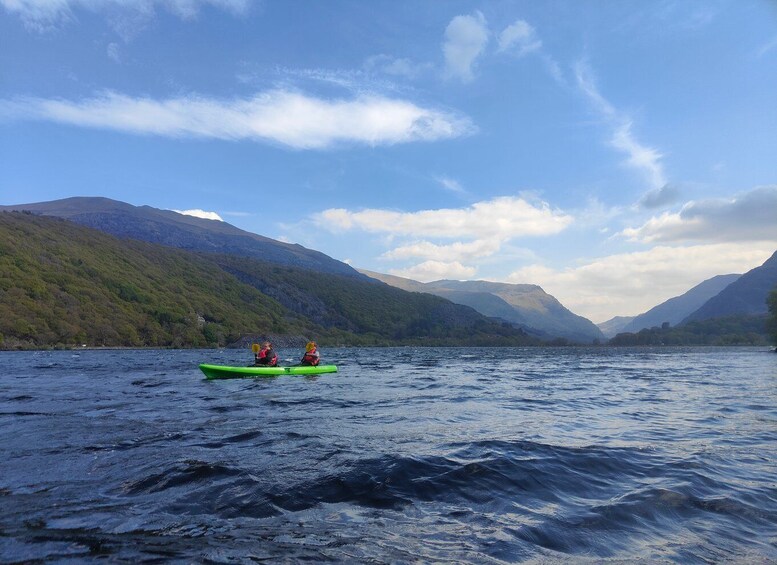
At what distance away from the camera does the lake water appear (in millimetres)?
5723

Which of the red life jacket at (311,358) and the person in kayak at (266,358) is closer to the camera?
the person in kayak at (266,358)

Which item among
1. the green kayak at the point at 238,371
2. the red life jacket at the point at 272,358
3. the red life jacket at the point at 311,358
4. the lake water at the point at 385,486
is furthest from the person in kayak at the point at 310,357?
the lake water at the point at 385,486

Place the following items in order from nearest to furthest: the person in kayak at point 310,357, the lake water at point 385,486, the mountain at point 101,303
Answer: the lake water at point 385,486, the person in kayak at point 310,357, the mountain at point 101,303

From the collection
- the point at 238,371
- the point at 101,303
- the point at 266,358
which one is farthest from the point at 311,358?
the point at 101,303

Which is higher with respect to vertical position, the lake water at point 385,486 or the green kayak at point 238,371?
the lake water at point 385,486

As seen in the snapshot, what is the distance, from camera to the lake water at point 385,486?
5.72 m

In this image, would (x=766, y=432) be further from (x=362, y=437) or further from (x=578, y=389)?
(x=578, y=389)

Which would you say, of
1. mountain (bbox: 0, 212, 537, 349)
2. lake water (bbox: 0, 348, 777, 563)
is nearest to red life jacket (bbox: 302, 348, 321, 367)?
lake water (bbox: 0, 348, 777, 563)

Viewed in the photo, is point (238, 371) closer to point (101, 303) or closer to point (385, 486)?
point (385, 486)

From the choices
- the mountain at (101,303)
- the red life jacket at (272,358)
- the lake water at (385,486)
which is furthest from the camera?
the mountain at (101,303)

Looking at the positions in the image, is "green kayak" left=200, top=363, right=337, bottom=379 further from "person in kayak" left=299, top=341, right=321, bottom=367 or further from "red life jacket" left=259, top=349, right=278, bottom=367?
"person in kayak" left=299, top=341, right=321, bottom=367

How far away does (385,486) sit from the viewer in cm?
814

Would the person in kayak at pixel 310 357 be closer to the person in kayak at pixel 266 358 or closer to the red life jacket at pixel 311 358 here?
the red life jacket at pixel 311 358

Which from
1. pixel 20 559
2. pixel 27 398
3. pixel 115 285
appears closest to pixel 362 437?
pixel 20 559
